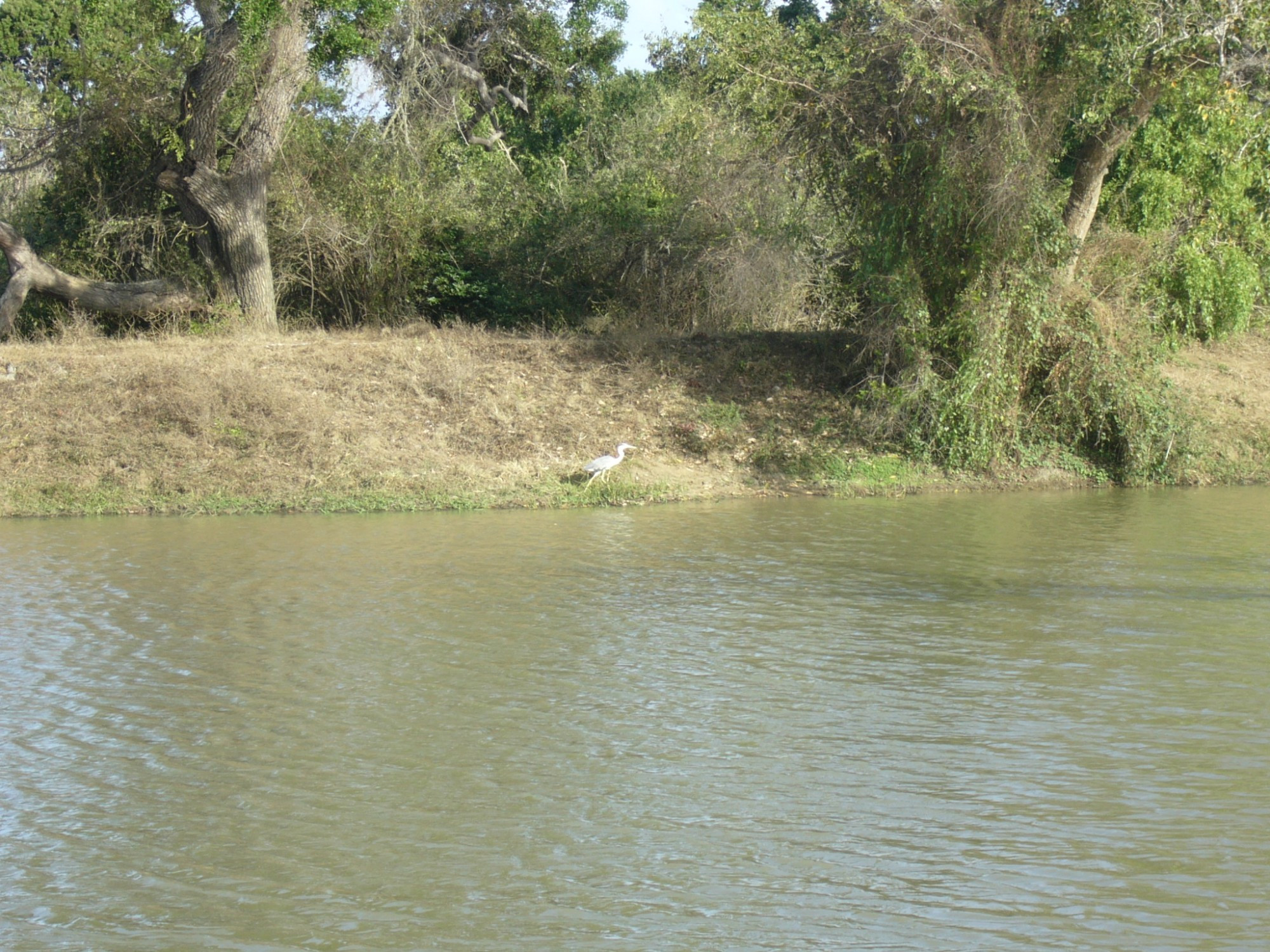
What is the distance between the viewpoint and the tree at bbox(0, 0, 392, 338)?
21.1 metres

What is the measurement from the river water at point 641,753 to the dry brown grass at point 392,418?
4.22 m

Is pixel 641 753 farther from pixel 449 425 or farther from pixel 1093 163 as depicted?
pixel 1093 163

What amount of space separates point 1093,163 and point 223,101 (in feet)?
47.9

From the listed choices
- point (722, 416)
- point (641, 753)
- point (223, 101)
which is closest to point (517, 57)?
point (223, 101)

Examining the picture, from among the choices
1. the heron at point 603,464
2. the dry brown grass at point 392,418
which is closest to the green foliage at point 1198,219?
the dry brown grass at point 392,418

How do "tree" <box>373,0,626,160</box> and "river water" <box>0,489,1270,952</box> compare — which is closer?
"river water" <box>0,489,1270,952</box>

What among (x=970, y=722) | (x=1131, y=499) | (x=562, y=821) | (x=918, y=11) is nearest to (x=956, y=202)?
(x=918, y=11)

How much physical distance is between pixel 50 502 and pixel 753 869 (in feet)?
43.8

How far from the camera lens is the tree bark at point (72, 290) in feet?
70.4

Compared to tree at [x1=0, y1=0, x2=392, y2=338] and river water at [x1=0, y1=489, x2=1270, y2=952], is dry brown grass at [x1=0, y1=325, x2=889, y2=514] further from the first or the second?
river water at [x1=0, y1=489, x2=1270, y2=952]

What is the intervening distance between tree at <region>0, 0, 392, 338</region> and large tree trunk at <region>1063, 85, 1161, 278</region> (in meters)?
11.5

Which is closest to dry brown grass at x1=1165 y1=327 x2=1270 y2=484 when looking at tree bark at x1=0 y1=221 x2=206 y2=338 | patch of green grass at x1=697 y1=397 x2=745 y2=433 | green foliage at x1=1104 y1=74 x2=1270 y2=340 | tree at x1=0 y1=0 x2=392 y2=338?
green foliage at x1=1104 y1=74 x2=1270 y2=340

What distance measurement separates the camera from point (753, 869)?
5.31 metres

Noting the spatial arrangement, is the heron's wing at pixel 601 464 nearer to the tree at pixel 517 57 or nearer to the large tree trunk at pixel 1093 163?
the large tree trunk at pixel 1093 163
